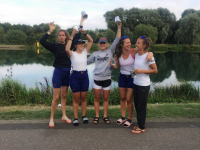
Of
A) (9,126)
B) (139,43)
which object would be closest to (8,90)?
(9,126)

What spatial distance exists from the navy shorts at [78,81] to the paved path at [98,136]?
780mm

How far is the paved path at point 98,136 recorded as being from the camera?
2.62 meters

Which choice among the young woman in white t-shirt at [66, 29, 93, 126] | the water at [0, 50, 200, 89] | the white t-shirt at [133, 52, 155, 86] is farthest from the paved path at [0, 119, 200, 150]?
the water at [0, 50, 200, 89]

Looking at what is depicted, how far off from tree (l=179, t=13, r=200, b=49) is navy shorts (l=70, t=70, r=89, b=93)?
4096cm

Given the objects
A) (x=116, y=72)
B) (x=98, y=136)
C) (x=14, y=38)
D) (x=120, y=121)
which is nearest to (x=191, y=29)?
(x=116, y=72)

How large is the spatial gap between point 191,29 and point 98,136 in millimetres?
42509

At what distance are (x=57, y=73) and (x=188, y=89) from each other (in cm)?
623

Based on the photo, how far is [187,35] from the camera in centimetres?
3869

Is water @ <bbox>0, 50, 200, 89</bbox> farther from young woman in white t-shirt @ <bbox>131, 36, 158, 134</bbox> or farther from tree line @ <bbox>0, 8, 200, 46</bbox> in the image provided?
tree line @ <bbox>0, 8, 200, 46</bbox>

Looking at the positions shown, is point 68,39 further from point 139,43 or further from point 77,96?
point 139,43

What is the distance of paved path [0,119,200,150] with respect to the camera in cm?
262

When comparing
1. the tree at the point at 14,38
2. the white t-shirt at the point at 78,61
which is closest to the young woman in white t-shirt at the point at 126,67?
the white t-shirt at the point at 78,61

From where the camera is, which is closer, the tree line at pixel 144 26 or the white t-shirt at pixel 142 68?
the white t-shirt at pixel 142 68

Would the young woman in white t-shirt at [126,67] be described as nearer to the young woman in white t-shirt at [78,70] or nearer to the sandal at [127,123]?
the sandal at [127,123]
